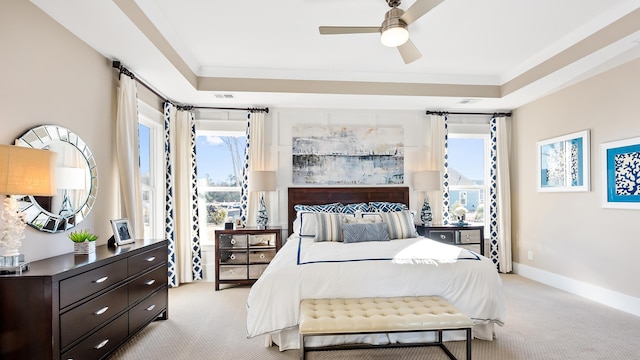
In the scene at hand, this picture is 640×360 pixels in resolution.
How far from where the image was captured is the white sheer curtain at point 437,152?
18.2 ft

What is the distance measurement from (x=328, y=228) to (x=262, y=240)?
1095 mm

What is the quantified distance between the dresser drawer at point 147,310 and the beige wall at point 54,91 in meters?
0.73

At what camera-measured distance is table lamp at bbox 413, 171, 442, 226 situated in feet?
17.1

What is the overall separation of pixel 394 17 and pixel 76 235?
294 centimetres

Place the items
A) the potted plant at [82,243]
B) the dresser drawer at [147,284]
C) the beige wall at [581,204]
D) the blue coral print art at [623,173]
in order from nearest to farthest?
1. the potted plant at [82,243]
2. the dresser drawer at [147,284]
3. the blue coral print art at [623,173]
4. the beige wall at [581,204]

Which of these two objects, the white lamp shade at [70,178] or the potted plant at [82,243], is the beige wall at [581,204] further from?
the white lamp shade at [70,178]

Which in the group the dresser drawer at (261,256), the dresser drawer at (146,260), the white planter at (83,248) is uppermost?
the white planter at (83,248)

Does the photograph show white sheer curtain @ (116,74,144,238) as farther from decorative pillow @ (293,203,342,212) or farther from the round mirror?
decorative pillow @ (293,203,342,212)

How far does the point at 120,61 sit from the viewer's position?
3496 mm

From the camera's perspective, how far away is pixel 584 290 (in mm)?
4242

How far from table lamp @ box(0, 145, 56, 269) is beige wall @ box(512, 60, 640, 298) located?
17.1ft

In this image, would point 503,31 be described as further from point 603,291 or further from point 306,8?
point 603,291

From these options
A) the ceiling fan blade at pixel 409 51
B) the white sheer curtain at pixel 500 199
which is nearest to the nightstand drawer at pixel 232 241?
the ceiling fan blade at pixel 409 51

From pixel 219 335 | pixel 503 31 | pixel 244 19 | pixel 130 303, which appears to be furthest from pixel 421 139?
pixel 130 303
